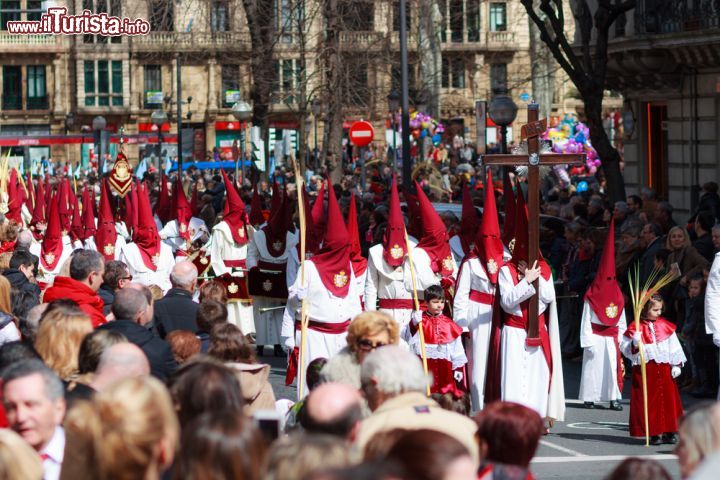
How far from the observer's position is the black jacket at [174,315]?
32.2ft

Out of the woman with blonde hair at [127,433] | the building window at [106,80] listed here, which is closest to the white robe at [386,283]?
the woman with blonde hair at [127,433]

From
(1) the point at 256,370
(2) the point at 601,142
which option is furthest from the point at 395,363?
(2) the point at 601,142

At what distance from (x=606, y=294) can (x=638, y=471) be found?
8325 millimetres

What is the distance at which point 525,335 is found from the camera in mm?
12039

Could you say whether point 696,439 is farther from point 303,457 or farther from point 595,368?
point 595,368

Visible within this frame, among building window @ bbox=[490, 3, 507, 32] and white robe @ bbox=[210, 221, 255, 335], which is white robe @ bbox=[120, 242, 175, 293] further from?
building window @ bbox=[490, 3, 507, 32]

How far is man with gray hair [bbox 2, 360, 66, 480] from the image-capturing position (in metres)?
6.05

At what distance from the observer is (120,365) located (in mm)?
6656

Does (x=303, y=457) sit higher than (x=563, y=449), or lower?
higher

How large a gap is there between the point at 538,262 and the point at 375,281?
2346 millimetres

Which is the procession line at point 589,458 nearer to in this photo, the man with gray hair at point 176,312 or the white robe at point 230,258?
the man with gray hair at point 176,312

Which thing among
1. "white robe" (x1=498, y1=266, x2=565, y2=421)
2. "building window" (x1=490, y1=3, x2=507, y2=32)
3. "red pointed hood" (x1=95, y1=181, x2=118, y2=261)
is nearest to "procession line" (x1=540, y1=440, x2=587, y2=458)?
"white robe" (x1=498, y1=266, x2=565, y2=421)

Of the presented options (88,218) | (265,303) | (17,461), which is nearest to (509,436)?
(17,461)

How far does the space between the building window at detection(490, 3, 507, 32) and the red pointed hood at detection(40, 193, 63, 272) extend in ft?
174
